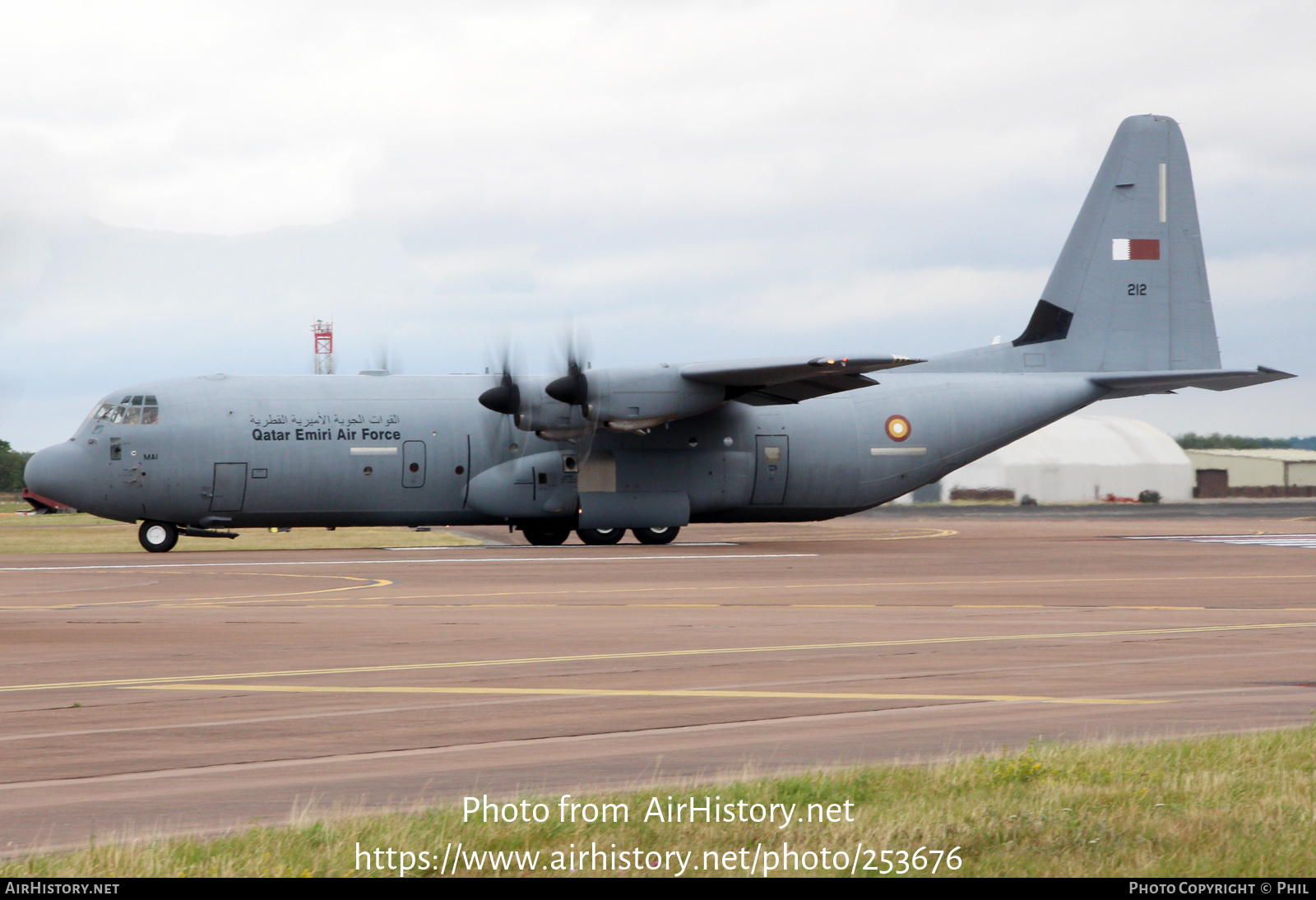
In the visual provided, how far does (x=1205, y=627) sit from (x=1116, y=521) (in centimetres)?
3689

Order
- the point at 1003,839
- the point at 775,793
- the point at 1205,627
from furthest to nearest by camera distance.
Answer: the point at 1205,627 → the point at 775,793 → the point at 1003,839

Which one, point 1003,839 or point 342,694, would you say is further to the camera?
point 342,694

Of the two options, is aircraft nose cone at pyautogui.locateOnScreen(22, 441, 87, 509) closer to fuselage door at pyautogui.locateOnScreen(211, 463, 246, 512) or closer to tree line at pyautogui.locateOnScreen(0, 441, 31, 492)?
fuselage door at pyautogui.locateOnScreen(211, 463, 246, 512)

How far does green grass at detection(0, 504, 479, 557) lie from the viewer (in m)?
40.9

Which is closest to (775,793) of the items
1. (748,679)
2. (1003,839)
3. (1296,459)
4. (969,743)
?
(1003,839)

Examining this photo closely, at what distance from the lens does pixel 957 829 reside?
660 cm

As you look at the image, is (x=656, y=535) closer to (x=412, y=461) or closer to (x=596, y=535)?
(x=596, y=535)

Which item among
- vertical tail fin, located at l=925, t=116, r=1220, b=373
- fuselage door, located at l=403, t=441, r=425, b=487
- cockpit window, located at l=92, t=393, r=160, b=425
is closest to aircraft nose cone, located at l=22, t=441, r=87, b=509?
cockpit window, located at l=92, t=393, r=160, b=425

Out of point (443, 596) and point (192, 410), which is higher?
point (192, 410)

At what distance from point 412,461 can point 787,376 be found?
9685 millimetres

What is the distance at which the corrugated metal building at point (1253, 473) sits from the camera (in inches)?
3492

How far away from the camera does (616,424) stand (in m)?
34.3

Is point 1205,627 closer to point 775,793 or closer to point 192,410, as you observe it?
point 775,793

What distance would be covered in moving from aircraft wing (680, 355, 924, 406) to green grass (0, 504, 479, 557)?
37.5ft
